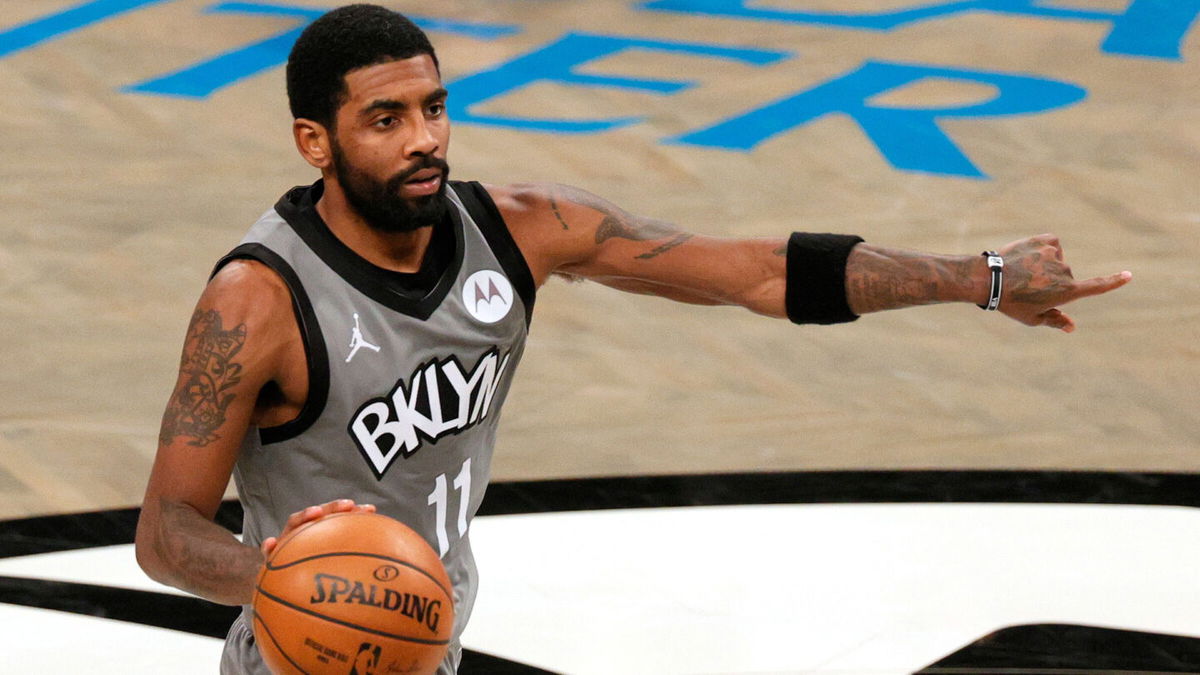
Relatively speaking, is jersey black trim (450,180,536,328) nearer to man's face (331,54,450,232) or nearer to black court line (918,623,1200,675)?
man's face (331,54,450,232)

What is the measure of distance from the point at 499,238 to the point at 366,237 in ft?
0.98

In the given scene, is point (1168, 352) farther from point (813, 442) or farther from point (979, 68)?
point (979, 68)

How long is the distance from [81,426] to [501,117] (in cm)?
304

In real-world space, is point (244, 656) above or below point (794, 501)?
above

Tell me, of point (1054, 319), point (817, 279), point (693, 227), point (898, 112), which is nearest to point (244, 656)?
point (817, 279)

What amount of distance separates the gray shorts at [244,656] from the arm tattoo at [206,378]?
0.48 meters

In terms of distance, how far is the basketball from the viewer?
2.51 metres

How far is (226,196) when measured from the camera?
7.30m

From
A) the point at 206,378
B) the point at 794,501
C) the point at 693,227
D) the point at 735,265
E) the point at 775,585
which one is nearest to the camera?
the point at 206,378

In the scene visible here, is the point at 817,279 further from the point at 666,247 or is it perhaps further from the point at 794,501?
the point at 794,501

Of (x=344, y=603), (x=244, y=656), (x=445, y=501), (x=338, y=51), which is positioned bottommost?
(x=244, y=656)

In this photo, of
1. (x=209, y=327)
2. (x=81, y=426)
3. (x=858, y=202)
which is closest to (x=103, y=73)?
(x=81, y=426)

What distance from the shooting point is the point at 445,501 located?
126 inches

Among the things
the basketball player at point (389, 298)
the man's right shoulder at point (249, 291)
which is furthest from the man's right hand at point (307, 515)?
the man's right shoulder at point (249, 291)
